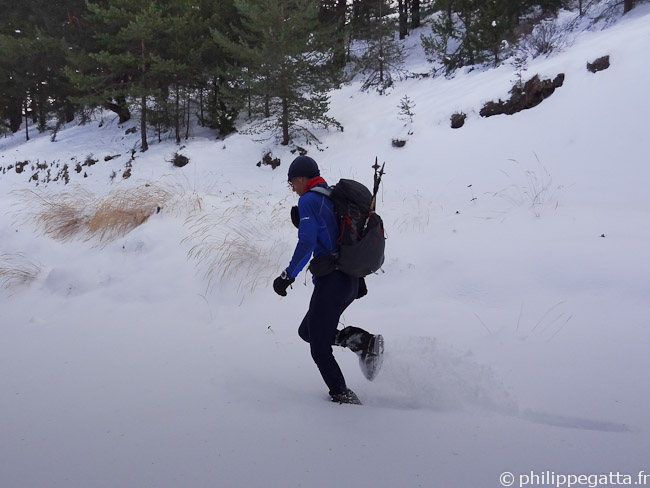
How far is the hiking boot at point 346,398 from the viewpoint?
2.56 metres

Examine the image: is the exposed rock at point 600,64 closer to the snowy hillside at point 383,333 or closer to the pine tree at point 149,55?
the snowy hillside at point 383,333

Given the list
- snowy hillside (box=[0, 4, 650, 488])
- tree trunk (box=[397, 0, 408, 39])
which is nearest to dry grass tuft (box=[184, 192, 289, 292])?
snowy hillside (box=[0, 4, 650, 488])

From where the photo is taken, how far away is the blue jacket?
7.93 ft

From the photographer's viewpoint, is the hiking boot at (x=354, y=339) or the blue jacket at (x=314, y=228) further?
the hiking boot at (x=354, y=339)

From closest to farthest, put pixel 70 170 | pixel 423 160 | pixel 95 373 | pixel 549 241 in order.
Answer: pixel 95 373, pixel 549 241, pixel 423 160, pixel 70 170

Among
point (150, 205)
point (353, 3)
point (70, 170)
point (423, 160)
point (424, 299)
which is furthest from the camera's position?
point (353, 3)

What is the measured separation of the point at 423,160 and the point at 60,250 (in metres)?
6.80

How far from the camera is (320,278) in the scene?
2531 millimetres

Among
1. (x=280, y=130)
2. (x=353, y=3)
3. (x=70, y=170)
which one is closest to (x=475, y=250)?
(x=280, y=130)

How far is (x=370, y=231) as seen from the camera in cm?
248

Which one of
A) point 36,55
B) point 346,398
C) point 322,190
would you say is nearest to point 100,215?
point 322,190

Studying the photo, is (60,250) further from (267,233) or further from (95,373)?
(95,373)

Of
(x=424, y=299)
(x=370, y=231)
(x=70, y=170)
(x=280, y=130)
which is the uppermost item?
(x=280, y=130)

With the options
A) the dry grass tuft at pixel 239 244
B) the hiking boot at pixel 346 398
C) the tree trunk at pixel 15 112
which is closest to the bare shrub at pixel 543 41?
the dry grass tuft at pixel 239 244
